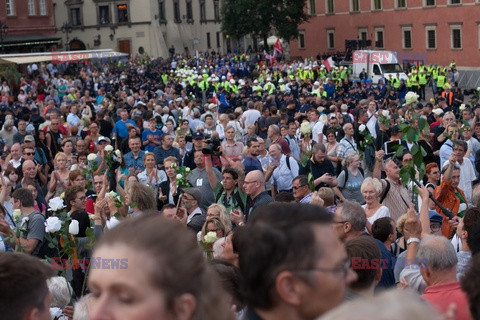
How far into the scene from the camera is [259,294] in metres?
2.75

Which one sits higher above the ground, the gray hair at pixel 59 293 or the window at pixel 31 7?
the window at pixel 31 7

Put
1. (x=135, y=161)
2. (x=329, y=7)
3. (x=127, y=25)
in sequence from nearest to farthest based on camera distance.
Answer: (x=135, y=161), (x=329, y=7), (x=127, y=25)

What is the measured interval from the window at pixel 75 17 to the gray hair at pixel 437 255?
7628 centimetres

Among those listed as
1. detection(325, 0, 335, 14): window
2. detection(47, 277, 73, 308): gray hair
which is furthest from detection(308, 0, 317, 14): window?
detection(47, 277, 73, 308): gray hair

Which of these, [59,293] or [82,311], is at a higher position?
[82,311]

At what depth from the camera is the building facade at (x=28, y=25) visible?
69.6 m

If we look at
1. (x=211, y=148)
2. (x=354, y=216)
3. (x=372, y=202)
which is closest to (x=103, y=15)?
(x=211, y=148)

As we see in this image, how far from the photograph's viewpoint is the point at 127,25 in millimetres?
79000

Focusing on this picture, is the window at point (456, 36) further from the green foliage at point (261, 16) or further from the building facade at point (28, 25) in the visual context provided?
the building facade at point (28, 25)

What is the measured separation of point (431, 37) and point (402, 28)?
120 inches

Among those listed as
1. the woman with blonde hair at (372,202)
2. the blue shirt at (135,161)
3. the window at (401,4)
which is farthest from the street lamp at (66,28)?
the woman with blonde hair at (372,202)

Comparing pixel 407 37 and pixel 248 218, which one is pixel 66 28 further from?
pixel 248 218

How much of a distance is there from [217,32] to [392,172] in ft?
258

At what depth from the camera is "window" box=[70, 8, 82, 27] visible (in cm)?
7962
